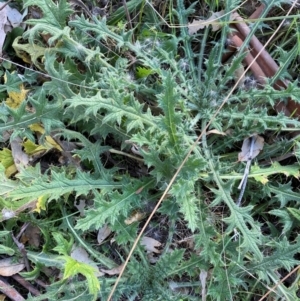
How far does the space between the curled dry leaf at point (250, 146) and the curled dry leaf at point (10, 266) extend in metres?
0.99

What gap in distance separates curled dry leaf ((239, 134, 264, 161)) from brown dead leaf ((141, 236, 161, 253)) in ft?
1.55

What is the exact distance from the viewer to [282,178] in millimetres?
2055

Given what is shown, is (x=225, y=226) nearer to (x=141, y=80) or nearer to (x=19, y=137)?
(x=141, y=80)

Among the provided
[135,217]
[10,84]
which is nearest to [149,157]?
[135,217]

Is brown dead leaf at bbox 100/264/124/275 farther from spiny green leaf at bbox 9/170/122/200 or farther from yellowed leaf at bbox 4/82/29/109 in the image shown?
yellowed leaf at bbox 4/82/29/109

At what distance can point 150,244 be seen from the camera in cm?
201

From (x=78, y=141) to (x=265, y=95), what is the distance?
2.52ft

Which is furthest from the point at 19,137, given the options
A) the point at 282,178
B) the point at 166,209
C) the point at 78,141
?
the point at 282,178

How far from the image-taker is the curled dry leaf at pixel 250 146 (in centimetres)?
198

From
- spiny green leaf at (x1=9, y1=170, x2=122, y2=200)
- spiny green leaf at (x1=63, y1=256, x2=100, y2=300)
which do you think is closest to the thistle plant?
spiny green leaf at (x1=9, y1=170, x2=122, y2=200)

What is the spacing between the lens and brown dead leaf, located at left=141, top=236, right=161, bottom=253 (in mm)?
2002

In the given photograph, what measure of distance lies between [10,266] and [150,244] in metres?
0.57

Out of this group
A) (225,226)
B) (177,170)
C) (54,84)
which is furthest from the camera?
(225,226)

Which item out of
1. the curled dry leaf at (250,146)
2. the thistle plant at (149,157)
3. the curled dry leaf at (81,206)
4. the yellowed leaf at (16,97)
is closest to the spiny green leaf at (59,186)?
the thistle plant at (149,157)
